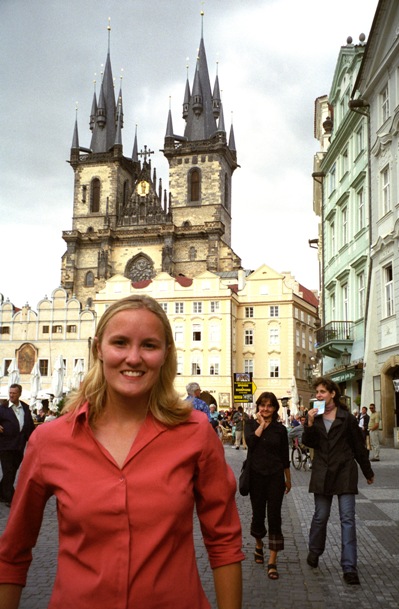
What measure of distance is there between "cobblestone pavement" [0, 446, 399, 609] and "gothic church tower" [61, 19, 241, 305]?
58.0m

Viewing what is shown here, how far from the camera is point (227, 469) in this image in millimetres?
2061

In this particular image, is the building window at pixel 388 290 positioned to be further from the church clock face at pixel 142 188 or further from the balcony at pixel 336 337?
the church clock face at pixel 142 188

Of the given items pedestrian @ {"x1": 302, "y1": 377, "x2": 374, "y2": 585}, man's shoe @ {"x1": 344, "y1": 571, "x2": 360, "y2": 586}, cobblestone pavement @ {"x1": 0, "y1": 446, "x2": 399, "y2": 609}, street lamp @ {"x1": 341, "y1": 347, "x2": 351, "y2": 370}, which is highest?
street lamp @ {"x1": 341, "y1": 347, "x2": 351, "y2": 370}

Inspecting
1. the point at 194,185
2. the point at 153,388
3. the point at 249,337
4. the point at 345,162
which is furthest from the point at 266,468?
the point at 194,185

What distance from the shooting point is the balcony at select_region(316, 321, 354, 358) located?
89.0ft

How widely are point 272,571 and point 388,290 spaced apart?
17.2 m

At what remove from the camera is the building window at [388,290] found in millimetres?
21891

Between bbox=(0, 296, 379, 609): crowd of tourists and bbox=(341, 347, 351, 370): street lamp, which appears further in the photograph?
bbox=(341, 347, 351, 370): street lamp

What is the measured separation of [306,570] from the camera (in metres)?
6.30

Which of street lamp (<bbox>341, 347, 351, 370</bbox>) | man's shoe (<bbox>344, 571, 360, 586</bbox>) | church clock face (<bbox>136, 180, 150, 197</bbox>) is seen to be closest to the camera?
man's shoe (<bbox>344, 571, 360, 586</bbox>)

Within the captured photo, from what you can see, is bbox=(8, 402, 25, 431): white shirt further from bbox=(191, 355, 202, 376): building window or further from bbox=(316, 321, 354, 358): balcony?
bbox=(191, 355, 202, 376): building window

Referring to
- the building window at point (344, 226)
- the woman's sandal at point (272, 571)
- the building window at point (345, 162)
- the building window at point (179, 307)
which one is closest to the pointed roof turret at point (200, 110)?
the building window at point (179, 307)

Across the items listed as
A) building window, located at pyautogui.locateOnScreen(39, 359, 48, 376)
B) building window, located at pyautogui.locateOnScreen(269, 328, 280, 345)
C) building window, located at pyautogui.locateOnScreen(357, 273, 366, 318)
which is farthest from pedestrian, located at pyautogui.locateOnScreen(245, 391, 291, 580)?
building window, located at pyautogui.locateOnScreen(39, 359, 48, 376)

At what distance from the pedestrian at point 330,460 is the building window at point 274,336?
5085 cm
